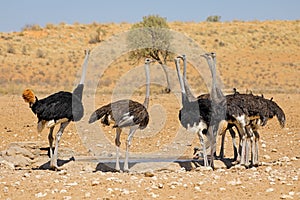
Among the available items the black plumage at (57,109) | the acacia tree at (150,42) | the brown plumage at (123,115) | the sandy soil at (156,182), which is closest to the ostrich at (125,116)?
the brown plumage at (123,115)

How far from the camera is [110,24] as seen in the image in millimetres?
51625

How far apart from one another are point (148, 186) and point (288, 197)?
174cm

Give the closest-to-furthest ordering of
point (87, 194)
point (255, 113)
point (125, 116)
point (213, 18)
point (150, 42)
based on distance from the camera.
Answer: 1. point (87, 194)
2. point (125, 116)
3. point (255, 113)
4. point (150, 42)
5. point (213, 18)

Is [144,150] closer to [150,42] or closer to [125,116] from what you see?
[125,116]

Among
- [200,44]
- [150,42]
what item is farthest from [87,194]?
[200,44]

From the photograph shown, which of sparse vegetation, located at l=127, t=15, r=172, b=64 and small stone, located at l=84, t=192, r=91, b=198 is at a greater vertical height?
sparse vegetation, located at l=127, t=15, r=172, b=64

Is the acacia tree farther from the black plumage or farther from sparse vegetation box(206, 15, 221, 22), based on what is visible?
sparse vegetation box(206, 15, 221, 22)

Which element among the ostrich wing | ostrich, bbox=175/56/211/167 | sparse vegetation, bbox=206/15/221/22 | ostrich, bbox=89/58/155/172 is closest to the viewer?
ostrich, bbox=89/58/155/172

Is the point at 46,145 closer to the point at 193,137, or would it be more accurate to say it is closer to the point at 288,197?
the point at 193,137

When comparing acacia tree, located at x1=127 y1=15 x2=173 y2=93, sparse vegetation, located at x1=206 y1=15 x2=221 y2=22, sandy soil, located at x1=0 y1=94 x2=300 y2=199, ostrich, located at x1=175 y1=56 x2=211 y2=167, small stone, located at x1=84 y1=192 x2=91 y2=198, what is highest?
sparse vegetation, located at x1=206 y1=15 x2=221 y2=22

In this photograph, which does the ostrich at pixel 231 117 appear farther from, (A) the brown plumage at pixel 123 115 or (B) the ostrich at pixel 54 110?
(B) the ostrich at pixel 54 110

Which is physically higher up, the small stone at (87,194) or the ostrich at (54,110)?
the ostrich at (54,110)

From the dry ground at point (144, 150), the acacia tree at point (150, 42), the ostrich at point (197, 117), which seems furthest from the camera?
the acacia tree at point (150, 42)

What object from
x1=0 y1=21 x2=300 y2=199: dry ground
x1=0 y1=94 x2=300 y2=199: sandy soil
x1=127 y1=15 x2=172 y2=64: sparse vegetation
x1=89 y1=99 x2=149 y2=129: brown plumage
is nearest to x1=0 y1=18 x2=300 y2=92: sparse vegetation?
x1=0 y1=21 x2=300 y2=199: dry ground
